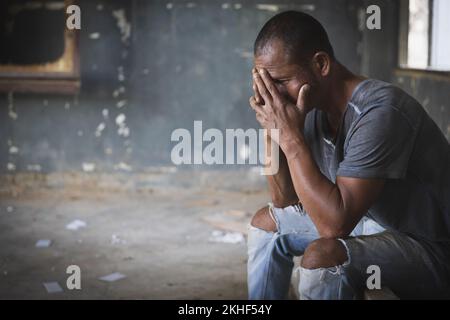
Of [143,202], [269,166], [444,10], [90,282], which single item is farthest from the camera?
[143,202]

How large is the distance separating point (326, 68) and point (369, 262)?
74 cm

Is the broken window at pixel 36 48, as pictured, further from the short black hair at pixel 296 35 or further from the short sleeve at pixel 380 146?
the short sleeve at pixel 380 146

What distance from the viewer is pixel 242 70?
602cm

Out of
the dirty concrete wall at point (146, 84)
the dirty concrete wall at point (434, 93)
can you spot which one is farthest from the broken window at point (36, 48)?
Result: the dirty concrete wall at point (434, 93)

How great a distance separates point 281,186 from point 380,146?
0.57m

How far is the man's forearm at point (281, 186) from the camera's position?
240 centimetres

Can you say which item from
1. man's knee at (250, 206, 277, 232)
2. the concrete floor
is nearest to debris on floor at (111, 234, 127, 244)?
the concrete floor

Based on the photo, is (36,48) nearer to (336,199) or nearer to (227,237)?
(227,237)

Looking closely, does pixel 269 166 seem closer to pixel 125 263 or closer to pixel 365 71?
pixel 125 263

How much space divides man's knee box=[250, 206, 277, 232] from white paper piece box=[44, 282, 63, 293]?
1544 millimetres

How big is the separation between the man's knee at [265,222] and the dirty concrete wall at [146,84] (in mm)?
3743

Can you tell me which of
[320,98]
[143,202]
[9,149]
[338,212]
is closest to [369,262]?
[338,212]

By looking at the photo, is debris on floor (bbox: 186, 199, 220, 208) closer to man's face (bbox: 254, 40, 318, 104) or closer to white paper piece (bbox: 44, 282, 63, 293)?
white paper piece (bbox: 44, 282, 63, 293)

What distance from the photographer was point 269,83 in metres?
2.17
